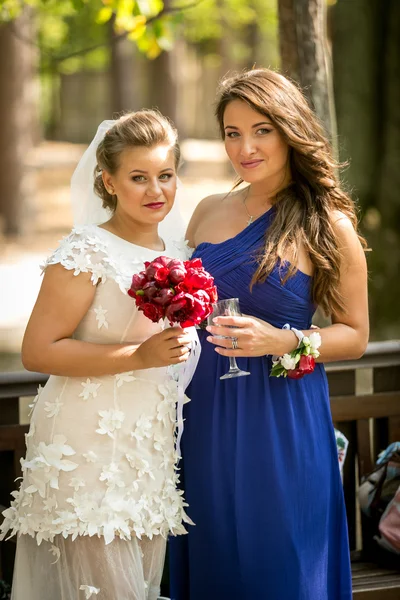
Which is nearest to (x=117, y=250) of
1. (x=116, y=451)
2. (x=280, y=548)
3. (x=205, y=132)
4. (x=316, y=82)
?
(x=116, y=451)

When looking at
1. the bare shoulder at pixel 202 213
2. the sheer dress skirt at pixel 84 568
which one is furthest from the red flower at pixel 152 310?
the bare shoulder at pixel 202 213

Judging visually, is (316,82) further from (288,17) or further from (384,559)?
(384,559)

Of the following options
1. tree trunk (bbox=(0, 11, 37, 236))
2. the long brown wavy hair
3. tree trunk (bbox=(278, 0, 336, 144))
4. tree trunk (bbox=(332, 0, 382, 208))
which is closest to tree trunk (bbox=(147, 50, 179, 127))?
tree trunk (bbox=(0, 11, 37, 236))

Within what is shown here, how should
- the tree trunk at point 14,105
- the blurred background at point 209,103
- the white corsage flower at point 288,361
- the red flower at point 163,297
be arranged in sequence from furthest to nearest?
the tree trunk at point 14,105 → the blurred background at point 209,103 → the white corsage flower at point 288,361 → the red flower at point 163,297

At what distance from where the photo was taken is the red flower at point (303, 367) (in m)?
3.25

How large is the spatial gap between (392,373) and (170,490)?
179 centimetres

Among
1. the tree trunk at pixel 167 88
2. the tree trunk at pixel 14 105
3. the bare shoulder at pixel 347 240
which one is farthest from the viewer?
the tree trunk at pixel 167 88

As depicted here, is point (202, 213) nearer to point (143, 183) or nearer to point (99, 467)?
point (143, 183)

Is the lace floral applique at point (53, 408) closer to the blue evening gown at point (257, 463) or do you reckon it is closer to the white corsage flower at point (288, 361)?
the blue evening gown at point (257, 463)

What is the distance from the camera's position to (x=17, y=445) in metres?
4.01

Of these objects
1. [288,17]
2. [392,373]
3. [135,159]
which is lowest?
[392,373]

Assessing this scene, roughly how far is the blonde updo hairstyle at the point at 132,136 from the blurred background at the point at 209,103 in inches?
32.7

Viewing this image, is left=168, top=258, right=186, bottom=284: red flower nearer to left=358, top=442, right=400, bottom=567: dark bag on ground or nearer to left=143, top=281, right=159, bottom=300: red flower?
Answer: left=143, top=281, right=159, bottom=300: red flower

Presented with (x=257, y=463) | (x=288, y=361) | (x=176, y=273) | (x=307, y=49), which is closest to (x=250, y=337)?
(x=288, y=361)
